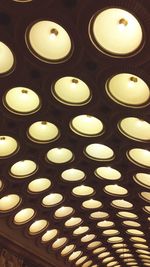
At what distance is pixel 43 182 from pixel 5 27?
9058mm

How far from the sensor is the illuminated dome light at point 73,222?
64.6ft

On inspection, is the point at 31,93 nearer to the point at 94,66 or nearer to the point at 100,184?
the point at 94,66

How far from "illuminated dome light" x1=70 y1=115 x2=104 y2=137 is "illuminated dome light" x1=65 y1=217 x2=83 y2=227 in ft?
29.6

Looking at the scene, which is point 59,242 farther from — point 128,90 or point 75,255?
point 128,90

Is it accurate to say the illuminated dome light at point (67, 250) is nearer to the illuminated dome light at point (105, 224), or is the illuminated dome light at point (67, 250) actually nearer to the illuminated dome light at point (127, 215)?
the illuminated dome light at point (105, 224)

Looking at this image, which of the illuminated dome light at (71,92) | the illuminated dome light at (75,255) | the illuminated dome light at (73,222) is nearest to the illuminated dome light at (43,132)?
the illuminated dome light at (71,92)

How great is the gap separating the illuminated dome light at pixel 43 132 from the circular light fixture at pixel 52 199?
5115mm

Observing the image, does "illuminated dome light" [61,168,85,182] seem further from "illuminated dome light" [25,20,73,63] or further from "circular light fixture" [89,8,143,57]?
"circular light fixture" [89,8,143,57]

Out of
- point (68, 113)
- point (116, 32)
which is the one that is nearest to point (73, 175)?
point (68, 113)

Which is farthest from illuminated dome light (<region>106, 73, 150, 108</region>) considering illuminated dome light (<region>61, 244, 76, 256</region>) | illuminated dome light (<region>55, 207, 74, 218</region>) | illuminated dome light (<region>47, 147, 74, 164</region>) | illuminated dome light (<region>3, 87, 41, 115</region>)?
illuminated dome light (<region>61, 244, 76, 256</region>)

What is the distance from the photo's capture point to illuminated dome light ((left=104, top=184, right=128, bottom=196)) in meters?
16.0

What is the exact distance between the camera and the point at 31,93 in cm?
1023

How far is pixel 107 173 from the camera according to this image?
14727 mm

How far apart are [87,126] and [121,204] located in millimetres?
7393
